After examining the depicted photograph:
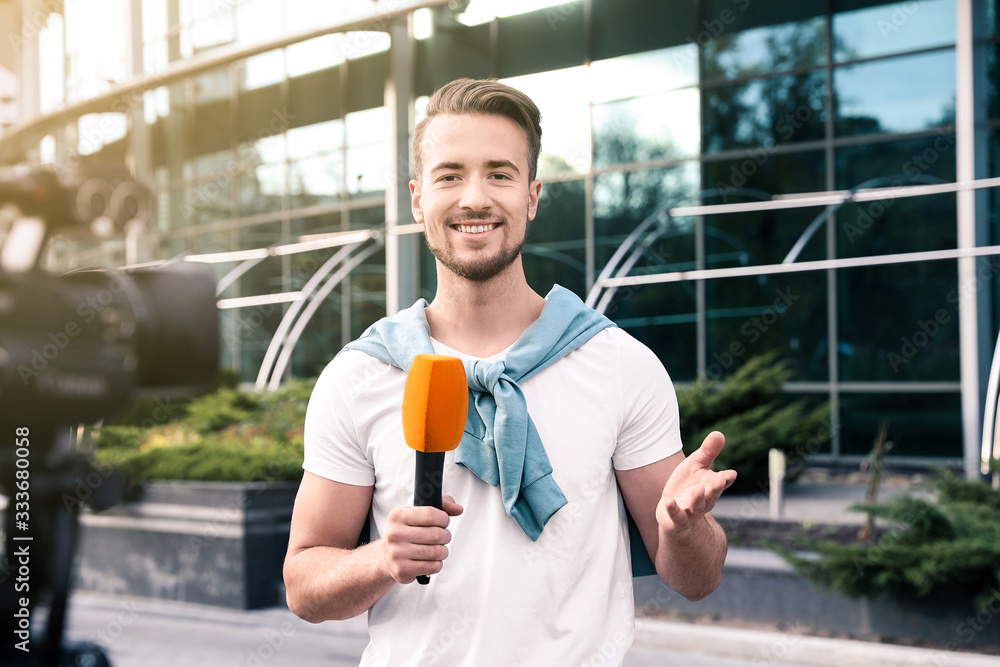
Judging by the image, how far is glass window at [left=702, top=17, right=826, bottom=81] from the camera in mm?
12133

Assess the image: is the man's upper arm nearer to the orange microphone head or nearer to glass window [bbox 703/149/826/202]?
the orange microphone head

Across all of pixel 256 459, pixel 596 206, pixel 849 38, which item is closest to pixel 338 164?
pixel 596 206

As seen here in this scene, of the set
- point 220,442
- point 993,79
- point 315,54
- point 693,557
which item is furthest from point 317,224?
point 693,557

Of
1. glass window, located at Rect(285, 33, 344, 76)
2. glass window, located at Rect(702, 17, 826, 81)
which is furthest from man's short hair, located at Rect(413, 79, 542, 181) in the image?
glass window, located at Rect(285, 33, 344, 76)

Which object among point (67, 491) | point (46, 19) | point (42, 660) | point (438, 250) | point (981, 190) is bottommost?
point (42, 660)

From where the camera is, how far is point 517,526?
1825 millimetres

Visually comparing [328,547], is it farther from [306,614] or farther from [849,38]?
[849,38]

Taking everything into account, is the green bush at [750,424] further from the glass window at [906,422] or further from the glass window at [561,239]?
the glass window at [561,239]

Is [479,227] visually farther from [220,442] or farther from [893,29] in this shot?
[893,29]

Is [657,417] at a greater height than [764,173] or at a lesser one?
lesser

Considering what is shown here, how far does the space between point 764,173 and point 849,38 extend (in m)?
1.84

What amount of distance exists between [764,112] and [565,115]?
107 inches

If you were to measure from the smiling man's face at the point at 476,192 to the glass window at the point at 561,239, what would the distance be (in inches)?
458

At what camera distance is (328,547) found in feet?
6.19
